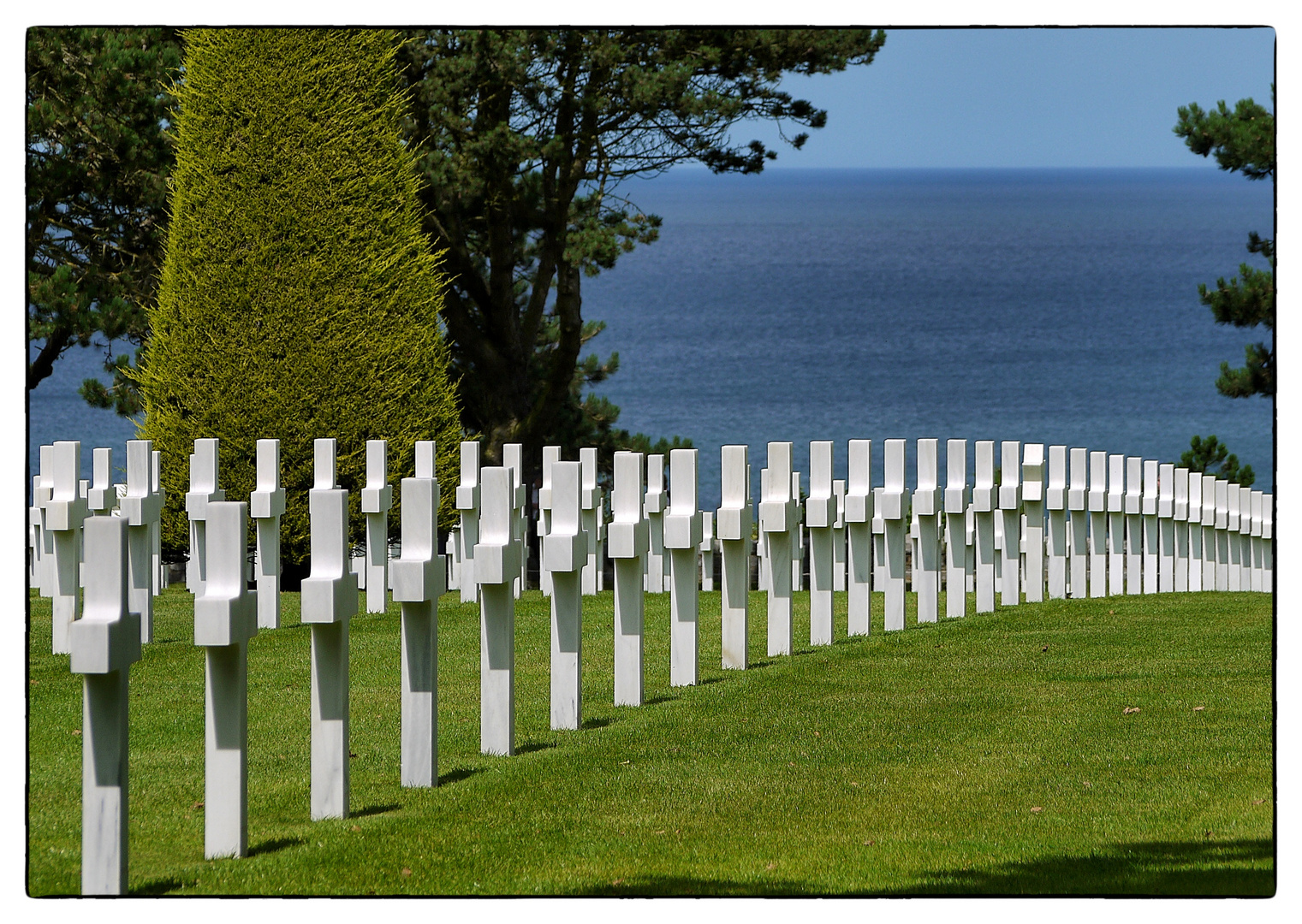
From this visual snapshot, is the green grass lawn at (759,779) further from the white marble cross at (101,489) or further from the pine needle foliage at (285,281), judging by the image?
the pine needle foliage at (285,281)

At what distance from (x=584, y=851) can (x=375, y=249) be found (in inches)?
328

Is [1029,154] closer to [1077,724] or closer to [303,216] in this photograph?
[303,216]

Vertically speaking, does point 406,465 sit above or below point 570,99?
below

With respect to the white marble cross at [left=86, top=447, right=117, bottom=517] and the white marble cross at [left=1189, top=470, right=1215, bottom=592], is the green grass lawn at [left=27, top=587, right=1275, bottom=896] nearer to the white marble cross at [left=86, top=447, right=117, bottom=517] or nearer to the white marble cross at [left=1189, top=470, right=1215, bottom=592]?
the white marble cross at [left=86, top=447, right=117, bottom=517]

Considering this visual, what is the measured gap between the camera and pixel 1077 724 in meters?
4.97

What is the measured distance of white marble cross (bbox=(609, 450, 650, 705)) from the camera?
5234mm

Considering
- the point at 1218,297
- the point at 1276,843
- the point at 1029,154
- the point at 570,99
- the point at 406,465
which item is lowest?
the point at 1276,843

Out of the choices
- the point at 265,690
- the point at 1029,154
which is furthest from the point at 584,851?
the point at 1029,154

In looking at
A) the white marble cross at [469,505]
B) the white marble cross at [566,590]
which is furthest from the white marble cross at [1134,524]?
the white marble cross at [566,590]

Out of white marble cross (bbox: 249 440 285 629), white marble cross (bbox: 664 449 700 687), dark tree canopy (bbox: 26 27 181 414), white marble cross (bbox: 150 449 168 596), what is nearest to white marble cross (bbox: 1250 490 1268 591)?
white marble cross (bbox: 664 449 700 687)

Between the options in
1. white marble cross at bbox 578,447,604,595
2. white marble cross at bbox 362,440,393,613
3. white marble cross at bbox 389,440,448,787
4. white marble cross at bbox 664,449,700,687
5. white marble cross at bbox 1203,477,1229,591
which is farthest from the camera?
white marble cross at bbox 1203,477,1229,591

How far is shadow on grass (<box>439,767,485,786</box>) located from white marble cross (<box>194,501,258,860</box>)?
782 mm

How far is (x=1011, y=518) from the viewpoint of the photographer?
26.7ft

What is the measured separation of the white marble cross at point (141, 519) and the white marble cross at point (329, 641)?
333 cm
